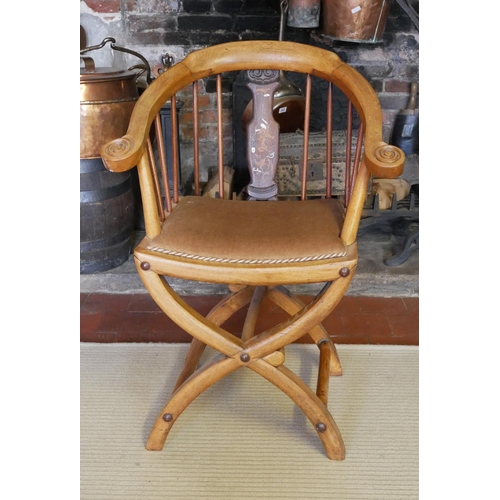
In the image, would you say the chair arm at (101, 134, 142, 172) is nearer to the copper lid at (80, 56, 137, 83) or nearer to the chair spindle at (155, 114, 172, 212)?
the chair spindle at (155, 114, 172, 212)

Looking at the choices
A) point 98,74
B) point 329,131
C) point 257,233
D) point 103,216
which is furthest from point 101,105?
point 257,233

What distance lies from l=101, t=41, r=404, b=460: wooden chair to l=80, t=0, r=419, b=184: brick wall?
1113 millimetres

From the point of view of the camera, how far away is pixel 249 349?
1.47m

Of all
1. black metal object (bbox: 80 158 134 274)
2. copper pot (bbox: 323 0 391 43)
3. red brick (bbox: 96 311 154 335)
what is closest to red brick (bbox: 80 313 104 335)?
red brick (bbox: 96 311 154 335)

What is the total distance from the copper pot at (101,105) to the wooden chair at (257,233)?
726mm

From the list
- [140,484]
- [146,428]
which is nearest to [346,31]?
[146,428]

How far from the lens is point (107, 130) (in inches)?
91.1

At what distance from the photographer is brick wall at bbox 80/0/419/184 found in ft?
8.79

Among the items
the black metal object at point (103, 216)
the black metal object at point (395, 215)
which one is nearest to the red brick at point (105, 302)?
the black metal object at point (103, 216)

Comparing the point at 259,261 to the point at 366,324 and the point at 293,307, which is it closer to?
the point at 293,307
